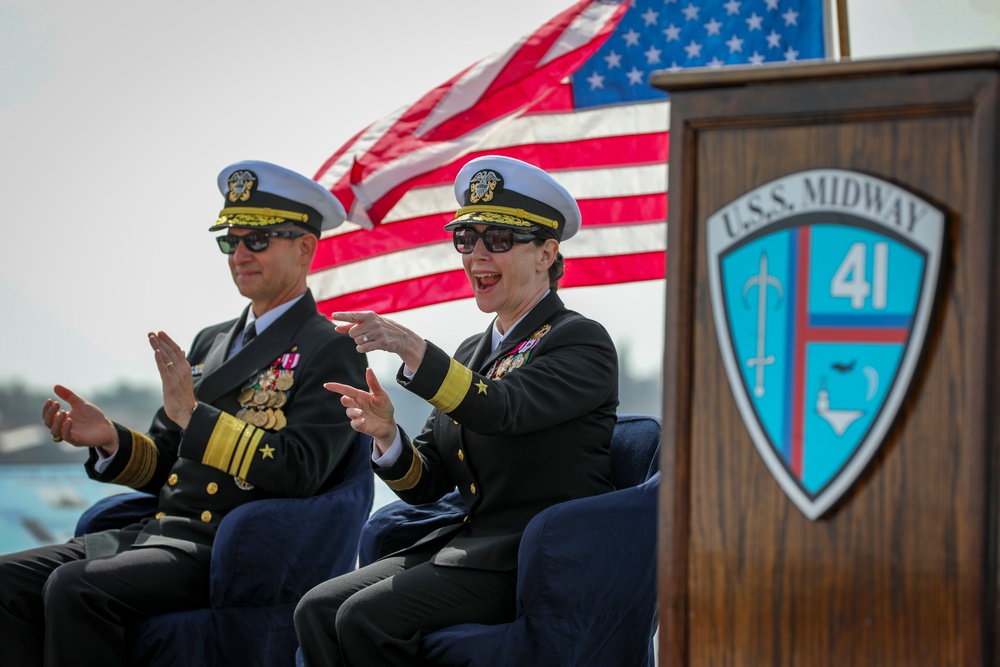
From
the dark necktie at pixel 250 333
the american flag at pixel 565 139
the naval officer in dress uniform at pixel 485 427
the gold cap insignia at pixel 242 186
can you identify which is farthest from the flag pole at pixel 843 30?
the dark necktie at pixel 250 333

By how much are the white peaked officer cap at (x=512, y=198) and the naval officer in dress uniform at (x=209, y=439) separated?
0.58 m

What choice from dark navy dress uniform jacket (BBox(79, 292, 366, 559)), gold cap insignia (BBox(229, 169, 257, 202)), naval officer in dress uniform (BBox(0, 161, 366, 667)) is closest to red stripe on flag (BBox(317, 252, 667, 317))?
naval officer in dress uniform (BBox(0, 161, 366, 667))

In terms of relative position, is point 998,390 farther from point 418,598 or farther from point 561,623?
point 418,598

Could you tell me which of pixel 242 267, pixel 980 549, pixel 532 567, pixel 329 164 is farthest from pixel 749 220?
pixel 329 164

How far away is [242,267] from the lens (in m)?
3.23

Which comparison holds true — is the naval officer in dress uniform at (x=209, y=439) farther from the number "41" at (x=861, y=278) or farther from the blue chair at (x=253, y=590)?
the number "41" at (x=861, y=278)

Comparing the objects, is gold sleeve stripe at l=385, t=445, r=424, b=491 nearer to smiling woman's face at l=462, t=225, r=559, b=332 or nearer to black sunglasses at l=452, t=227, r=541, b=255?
smiling woman's face at l=462, t=225, r=559, b=332

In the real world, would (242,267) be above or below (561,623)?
above

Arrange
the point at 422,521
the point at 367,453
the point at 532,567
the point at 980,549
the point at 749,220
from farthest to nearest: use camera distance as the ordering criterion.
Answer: the point at 367,453
the point at 422,521
the point at 532,567
the point at 749,220
the point at 980,549

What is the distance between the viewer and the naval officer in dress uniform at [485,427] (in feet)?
7.79

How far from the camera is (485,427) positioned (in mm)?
2393

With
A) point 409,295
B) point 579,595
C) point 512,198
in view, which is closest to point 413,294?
point 409,295

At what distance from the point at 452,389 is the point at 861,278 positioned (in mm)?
1133

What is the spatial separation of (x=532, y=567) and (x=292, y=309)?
1.28 meters
